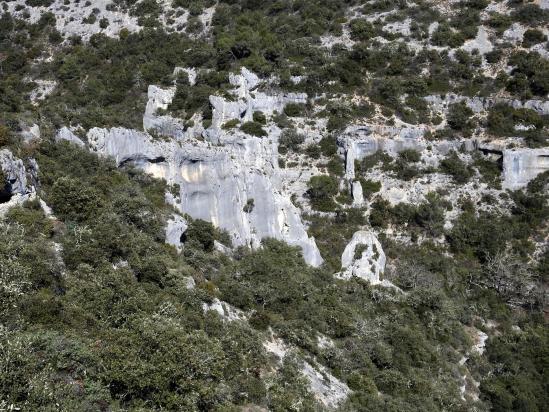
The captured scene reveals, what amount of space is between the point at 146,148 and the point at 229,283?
14.2 m

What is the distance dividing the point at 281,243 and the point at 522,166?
79.1ft

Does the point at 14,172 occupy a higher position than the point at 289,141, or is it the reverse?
the point at 14,172

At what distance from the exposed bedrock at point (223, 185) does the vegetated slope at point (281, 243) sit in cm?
139

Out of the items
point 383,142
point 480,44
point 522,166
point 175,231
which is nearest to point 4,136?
point 175,231

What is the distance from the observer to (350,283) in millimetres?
35594

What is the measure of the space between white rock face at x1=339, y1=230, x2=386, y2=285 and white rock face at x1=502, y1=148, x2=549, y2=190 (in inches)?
600

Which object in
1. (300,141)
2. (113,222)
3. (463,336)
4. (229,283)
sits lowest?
(463,336)

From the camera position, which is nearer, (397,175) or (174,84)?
(397,175)

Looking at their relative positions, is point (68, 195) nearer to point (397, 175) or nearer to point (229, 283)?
point (229, 283)

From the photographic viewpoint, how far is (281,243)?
1458 inches

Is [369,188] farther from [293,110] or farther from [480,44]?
[480,44]

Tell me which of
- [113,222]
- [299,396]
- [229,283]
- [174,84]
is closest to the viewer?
[299,396]

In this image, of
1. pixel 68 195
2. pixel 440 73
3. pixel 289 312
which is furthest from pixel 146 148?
pixel 440 73

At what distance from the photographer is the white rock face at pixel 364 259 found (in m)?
37.7
